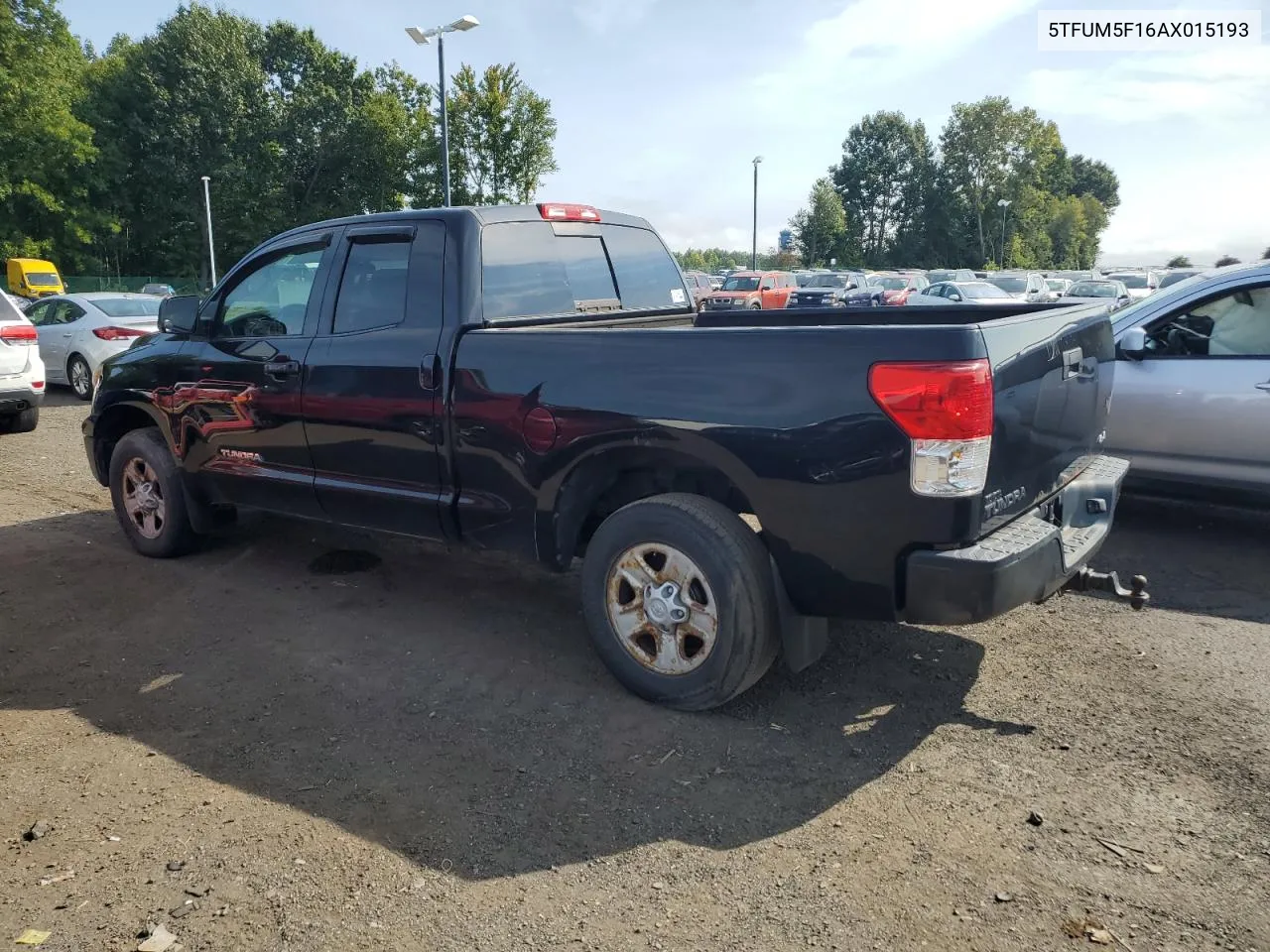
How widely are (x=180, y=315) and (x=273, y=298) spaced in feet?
2.52

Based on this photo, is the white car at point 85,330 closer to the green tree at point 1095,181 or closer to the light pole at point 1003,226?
the light pole at point 1003,226

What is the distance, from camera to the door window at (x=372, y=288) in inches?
180

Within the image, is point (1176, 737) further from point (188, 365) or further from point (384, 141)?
point (384, 141)

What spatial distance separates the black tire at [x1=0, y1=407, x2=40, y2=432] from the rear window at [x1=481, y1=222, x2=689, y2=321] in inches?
338

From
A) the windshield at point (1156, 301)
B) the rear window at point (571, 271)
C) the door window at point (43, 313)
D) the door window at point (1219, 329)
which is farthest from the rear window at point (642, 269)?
the door window at point (43, 313)

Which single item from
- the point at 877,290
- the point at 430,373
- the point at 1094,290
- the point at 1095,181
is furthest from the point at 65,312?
the point at 1095,181

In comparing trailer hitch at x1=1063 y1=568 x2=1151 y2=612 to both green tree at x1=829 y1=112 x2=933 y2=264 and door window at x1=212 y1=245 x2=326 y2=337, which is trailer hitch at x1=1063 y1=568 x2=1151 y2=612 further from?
green tree at x1=829 y1=112 x2=933 y2=264

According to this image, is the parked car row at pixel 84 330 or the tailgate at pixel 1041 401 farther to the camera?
the parked car row at pixel 84 330

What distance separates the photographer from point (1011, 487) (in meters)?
3.37

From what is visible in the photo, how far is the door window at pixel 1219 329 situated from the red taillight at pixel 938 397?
3.84 metres

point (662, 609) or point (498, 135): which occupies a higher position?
point (498, 135)

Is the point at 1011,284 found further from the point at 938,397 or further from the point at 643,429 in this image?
the point at 938,397

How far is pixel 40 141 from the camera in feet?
150

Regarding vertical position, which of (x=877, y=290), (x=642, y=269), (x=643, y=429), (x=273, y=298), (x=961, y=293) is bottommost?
(x=643, y=429)
